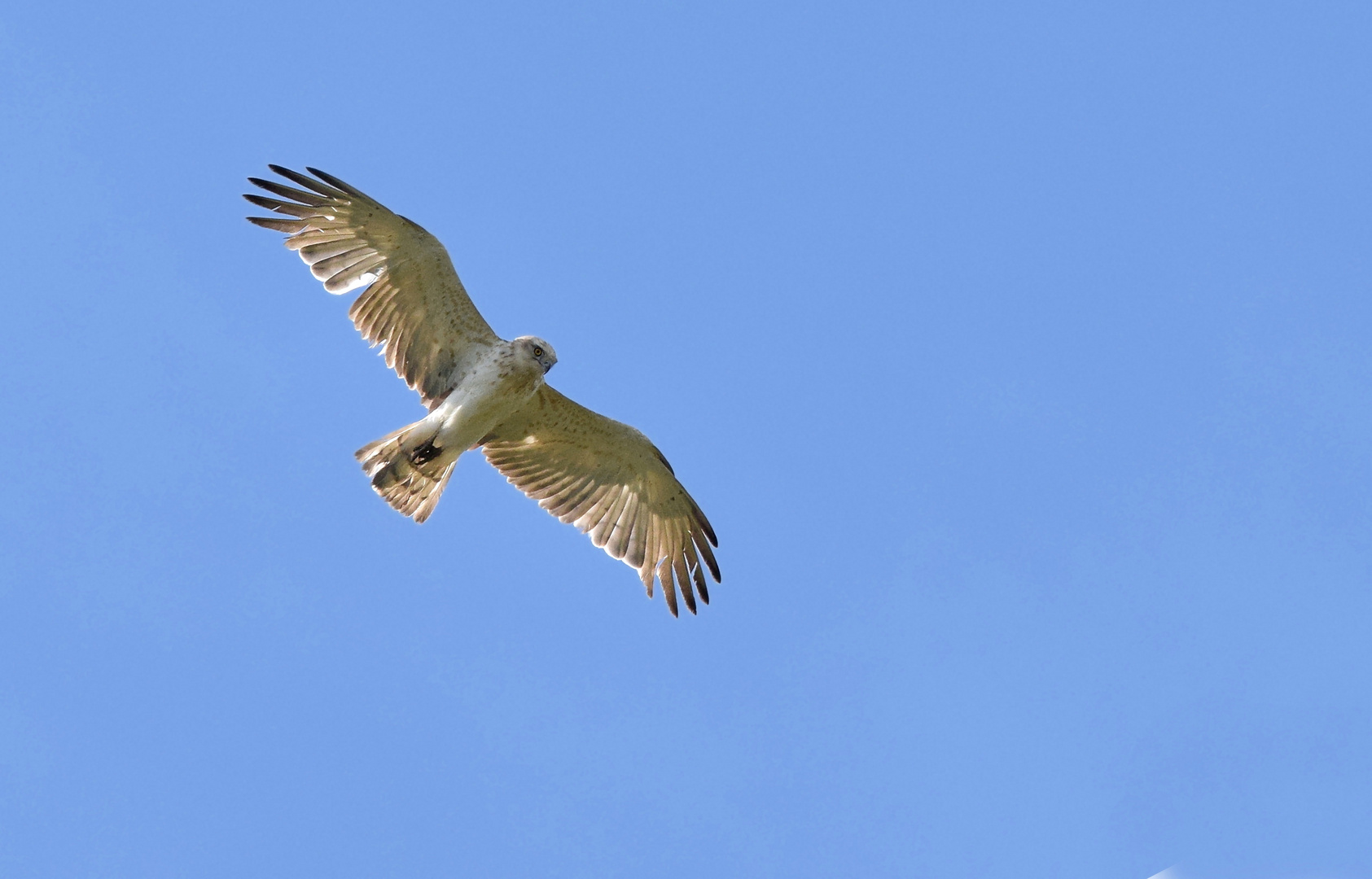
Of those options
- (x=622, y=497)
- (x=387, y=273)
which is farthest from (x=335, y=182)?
(x=622, y=497)

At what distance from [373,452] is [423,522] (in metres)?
0.80

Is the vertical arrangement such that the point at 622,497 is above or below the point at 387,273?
above

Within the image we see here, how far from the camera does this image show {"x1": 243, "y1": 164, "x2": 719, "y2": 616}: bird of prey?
13.2m

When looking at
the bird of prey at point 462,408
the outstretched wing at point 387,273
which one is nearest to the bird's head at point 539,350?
the bird of prey at point 462,408

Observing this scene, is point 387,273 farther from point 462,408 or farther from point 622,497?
point 622,497

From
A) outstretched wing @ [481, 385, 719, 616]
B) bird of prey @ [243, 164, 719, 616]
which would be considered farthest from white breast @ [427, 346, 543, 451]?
outstretched wing @ [481, 385, 719, 616]

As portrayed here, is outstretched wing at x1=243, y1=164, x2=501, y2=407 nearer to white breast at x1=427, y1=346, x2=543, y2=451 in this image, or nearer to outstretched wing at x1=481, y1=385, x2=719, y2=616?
white breast at x1=427, y1=346, x2=543, y2=451

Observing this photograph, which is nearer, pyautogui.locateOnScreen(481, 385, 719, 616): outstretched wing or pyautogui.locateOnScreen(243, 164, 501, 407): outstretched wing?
pyautogui.locateOnScreen(243, 164, 501, 407): outstretched wing

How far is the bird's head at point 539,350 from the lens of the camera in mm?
13469

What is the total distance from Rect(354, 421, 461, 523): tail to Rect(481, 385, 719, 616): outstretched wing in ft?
3.68

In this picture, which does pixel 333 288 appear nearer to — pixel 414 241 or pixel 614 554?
pixel 414 241

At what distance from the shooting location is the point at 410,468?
13.4 m

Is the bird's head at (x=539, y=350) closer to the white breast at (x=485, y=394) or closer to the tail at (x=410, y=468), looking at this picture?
the white breast at (x=485, y=394)

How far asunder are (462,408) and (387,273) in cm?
141
